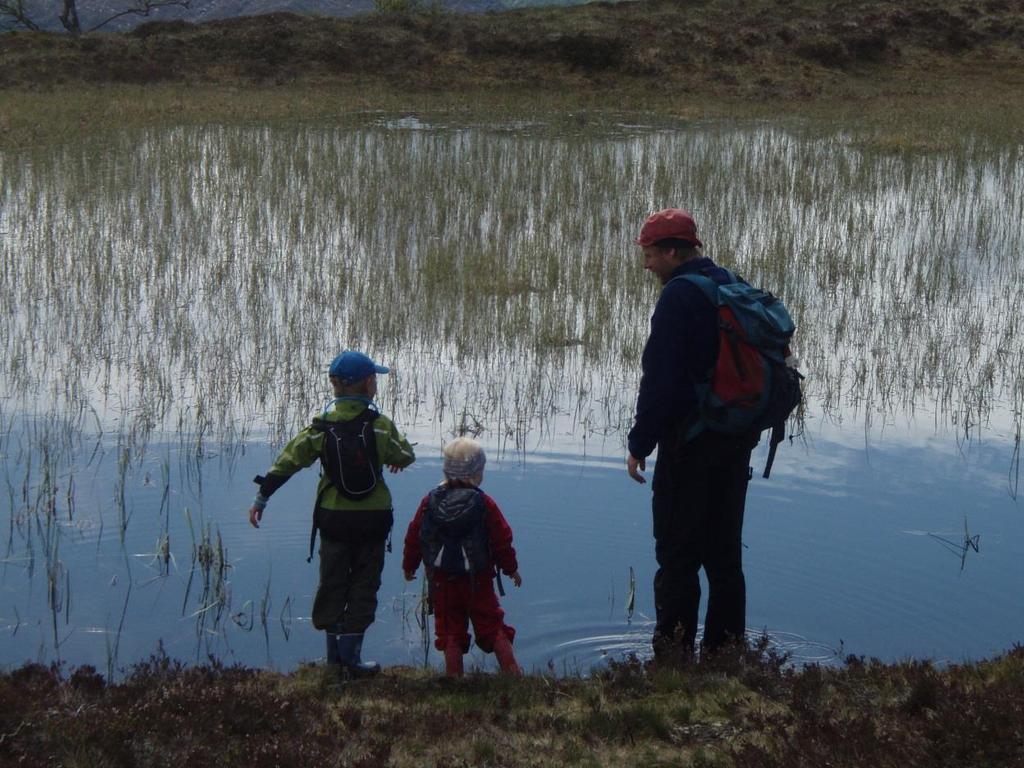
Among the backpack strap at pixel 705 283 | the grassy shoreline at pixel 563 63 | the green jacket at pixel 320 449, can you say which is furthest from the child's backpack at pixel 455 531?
the grassy shoreline at pixel 563 63

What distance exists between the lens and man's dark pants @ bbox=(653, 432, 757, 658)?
479 cm

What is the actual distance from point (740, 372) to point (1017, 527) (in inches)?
112

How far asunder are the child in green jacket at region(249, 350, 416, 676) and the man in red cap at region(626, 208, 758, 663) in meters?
1.05

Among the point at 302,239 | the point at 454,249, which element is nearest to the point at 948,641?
the point at 454,249

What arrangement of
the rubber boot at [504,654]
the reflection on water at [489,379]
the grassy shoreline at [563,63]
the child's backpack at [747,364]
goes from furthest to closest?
the grassy shoreline at [563,63] → the reflection on water at [489,379] → the rubber boot at [504,654] → the child's backpack at [747,364]

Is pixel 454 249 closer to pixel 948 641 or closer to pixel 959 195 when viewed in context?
pixel 959 195

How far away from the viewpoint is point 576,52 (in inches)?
1435

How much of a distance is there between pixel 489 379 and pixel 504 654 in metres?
3.93

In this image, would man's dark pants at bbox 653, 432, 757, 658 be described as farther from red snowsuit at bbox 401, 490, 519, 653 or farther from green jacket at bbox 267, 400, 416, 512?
green jacket at bbox 267, 400, 416, 512

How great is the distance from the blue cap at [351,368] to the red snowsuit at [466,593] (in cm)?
55

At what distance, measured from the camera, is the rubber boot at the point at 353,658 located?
5125mm

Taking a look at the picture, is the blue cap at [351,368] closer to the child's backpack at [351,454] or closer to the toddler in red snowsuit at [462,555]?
the child's backpack at [351,454]

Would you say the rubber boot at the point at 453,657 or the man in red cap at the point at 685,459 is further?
the rubber boot at the point at 453,657

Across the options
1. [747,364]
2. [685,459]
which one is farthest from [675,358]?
[685,459]
